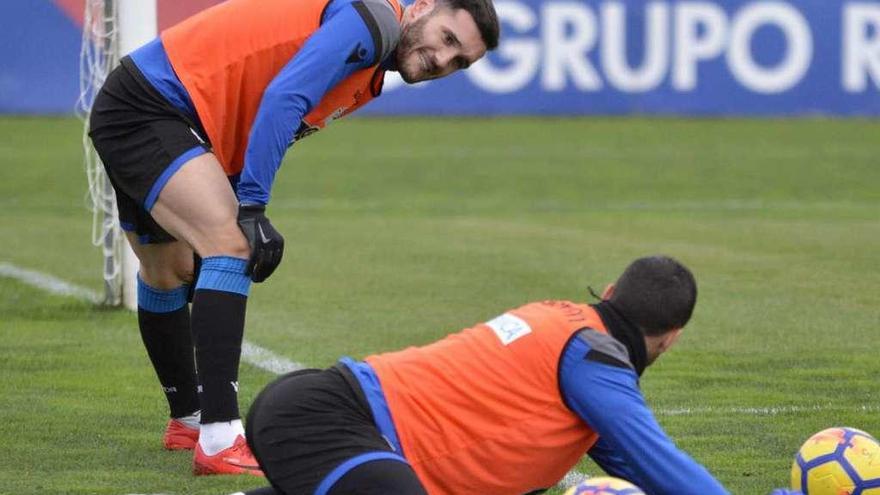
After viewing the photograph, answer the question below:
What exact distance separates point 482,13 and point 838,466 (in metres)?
1.77

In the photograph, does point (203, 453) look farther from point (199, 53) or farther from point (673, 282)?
point (673, 282)

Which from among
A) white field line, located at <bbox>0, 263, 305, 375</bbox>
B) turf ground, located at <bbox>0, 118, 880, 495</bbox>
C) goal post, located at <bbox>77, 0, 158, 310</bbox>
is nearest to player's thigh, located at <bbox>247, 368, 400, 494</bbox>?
turf ground, located at <bbox>0, 118, 880, 495</bbox>

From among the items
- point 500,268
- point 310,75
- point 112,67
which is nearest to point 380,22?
point 310,75

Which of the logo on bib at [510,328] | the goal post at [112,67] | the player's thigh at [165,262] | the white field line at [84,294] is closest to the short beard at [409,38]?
the player's thigh at [165,262]

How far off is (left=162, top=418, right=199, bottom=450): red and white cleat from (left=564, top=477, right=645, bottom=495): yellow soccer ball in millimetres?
2143

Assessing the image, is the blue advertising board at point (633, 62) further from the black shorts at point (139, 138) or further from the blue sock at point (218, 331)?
the blue sock at point (218, 331)

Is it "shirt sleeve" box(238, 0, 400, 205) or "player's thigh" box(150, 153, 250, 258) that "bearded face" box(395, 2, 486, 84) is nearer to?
"shirt sleeve" box(238, 0, 400, 205)

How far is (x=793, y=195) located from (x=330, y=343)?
8926 mm

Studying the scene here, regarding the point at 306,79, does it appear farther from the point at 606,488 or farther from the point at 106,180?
the point at 106,180

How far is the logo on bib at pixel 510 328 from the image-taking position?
4777 mm

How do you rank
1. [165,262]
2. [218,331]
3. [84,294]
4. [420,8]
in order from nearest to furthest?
1. [218,331]
2. [420,8]
3. [165,262]
4. [84,294]

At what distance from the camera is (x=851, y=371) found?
795 cm

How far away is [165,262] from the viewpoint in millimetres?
6441

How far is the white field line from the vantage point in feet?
26.5
